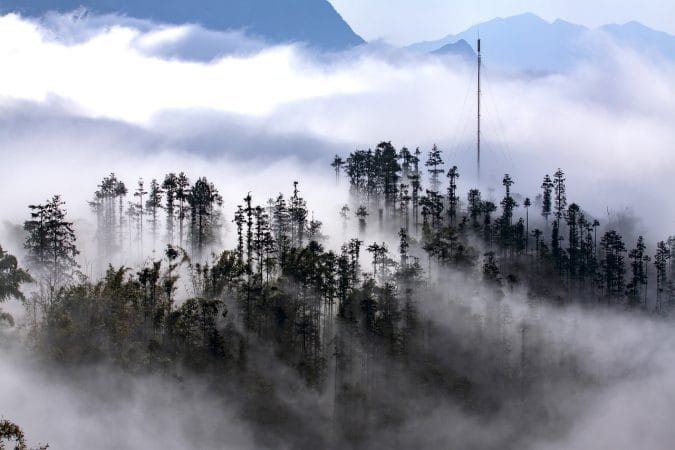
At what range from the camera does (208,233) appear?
6718 inches

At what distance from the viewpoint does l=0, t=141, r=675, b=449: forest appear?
127 meters

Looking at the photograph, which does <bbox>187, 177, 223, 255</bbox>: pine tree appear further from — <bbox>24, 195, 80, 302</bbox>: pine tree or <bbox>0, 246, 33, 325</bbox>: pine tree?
<bbox>0, 246, 33, 325</bbox>: pine tree

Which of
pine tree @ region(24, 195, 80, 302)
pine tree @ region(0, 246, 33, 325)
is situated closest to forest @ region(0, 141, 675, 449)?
pine tree @ region(24, 195, 80, 302)

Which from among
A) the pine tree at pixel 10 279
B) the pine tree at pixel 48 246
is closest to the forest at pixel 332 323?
the pine tree at pixel 48 246

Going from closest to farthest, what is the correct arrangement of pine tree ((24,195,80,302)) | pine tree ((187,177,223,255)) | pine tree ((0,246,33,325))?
1. pine tree ((0,246,33,325))
2. pine tree ((24,195,80,302))
3. pine tree ((187,177,223,255))

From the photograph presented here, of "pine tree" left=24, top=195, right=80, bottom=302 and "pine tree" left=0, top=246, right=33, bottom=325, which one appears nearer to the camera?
"pine tree" left=0, top=246, right=33, bottom=325

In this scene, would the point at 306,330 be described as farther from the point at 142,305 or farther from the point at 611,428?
the point at 611,428

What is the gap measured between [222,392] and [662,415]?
120887 millimetres

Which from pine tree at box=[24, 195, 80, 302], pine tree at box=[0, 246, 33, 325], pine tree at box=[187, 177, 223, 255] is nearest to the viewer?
pine tree at box=[0, 246, 33, 325]

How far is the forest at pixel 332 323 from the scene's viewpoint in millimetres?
126625

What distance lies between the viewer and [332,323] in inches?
6053

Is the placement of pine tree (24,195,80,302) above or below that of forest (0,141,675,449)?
above

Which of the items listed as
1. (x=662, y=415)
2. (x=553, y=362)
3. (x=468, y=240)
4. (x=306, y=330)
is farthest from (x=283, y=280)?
(x=662, y=415)

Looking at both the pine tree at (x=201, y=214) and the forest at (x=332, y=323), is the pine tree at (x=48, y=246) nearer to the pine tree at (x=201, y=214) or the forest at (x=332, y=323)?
the forest at (x=332, y=323)
